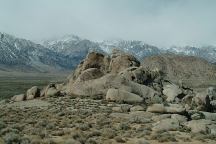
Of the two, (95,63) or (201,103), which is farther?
(95,63)

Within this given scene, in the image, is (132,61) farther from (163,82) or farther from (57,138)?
(57,138)

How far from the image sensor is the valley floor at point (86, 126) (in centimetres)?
2780

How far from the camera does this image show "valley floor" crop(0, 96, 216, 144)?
1094 inches

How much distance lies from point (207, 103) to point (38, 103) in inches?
747

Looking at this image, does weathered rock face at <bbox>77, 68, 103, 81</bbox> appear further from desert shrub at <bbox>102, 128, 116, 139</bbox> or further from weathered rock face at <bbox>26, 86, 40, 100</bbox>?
desert shrub at <bbox>102, 128, 116, 139</bbox>

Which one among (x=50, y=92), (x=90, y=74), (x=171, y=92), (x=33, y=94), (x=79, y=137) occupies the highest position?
(x=90, y=74)

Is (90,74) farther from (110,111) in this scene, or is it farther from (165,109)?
(165,109)

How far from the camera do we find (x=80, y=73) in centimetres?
6388

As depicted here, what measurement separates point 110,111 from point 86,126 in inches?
435

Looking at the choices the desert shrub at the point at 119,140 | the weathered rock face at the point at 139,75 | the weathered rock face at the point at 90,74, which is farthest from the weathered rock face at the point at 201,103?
the desert shrub at the point at 119,140

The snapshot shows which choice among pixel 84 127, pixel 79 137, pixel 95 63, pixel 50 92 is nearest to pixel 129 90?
pixel 50 92

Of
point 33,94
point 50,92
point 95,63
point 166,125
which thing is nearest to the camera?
point 166,125

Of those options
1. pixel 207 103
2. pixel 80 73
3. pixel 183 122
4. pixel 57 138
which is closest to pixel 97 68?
pixel 80 73

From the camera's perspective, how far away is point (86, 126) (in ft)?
108
